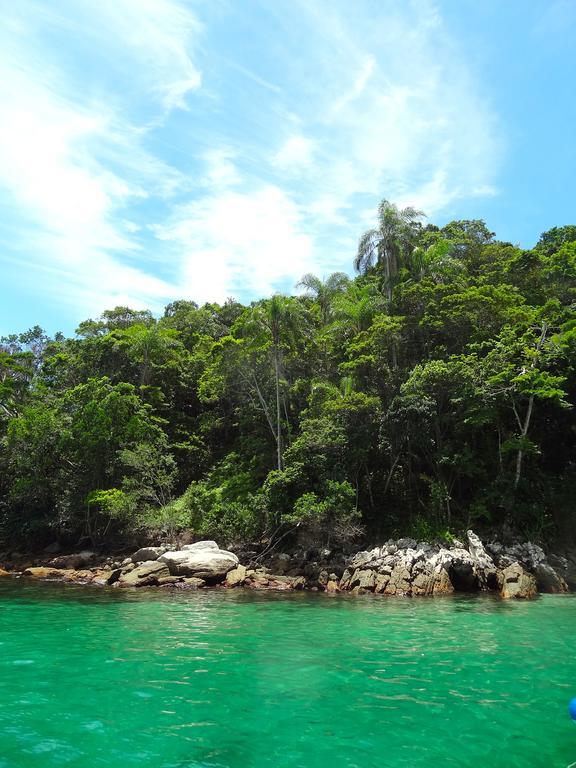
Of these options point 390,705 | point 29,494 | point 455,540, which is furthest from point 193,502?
point 390,705

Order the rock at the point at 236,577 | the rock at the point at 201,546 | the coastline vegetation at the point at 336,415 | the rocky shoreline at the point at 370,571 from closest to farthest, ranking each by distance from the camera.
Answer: the rocky shoreline at the point at 370,571 < the rock at the point at 236,577 < the coastline vegetation at the point at 336,415 < the rock at the point at 201,546

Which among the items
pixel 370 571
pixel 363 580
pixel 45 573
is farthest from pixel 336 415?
pixel 45 573

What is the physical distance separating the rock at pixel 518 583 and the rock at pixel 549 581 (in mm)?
424

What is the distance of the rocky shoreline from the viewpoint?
1716 cm

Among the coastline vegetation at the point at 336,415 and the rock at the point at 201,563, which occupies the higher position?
the coastline vegetation at the point at 336,415

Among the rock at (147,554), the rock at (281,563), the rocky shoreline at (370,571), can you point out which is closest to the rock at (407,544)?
the rocky shoreline at (370,571)

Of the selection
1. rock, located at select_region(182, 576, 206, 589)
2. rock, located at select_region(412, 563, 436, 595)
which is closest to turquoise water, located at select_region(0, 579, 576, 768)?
rock, located at select_region(412, 563, 436, 595)

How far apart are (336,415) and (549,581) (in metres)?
9.95

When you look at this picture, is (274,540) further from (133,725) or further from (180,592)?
(133,725)

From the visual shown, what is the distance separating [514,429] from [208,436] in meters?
18.0

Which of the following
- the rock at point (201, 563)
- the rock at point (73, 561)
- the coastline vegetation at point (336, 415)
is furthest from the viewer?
the rock at point (73, 561)

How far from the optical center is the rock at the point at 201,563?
62.9 feet

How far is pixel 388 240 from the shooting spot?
98.6ft

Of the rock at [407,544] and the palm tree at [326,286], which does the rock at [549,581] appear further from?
the palm tree at [326,286]
